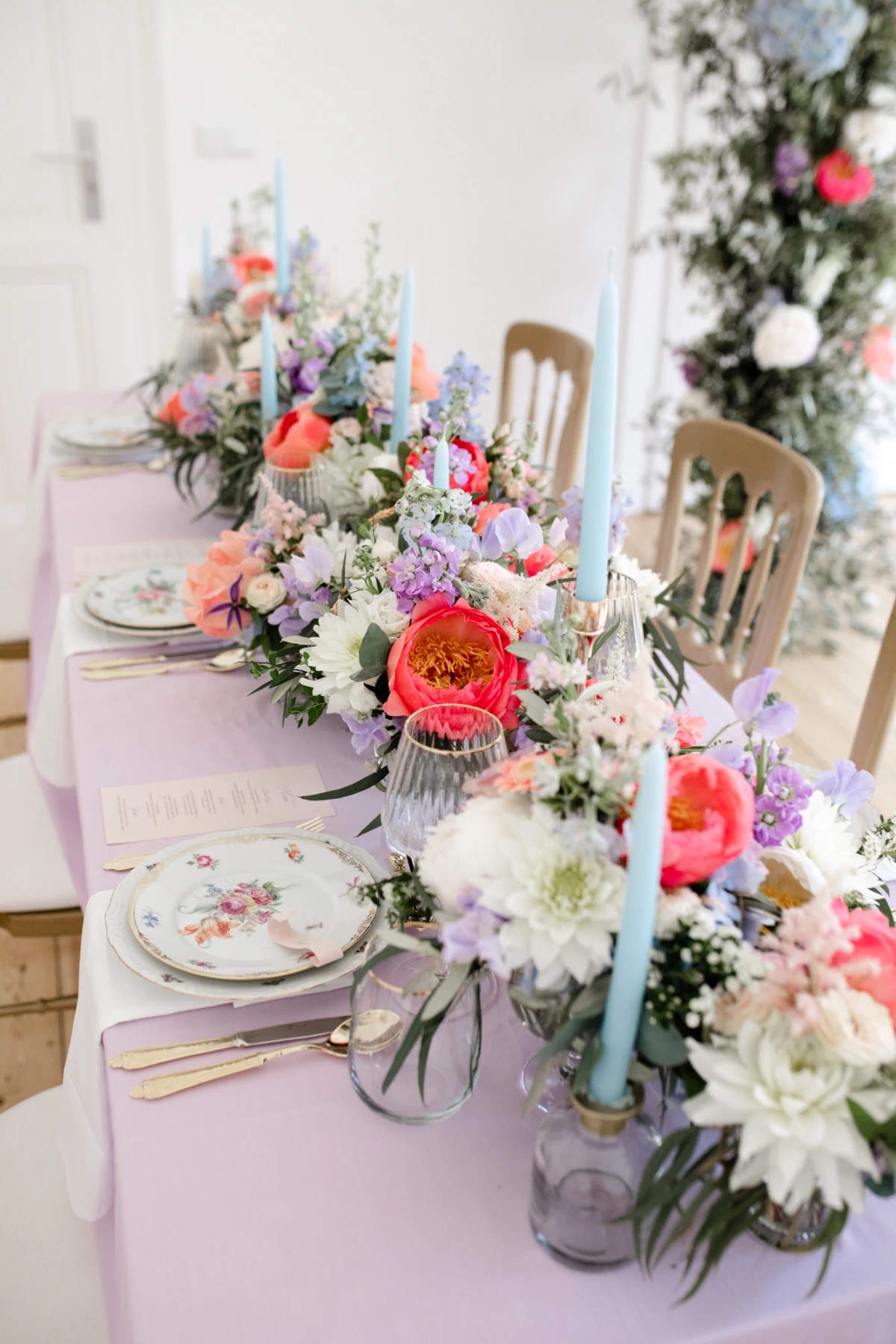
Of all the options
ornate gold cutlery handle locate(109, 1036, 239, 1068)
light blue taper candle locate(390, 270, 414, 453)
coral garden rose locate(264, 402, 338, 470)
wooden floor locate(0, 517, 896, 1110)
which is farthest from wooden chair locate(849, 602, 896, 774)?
wooden floor locate(0, 517, 896, 1110)

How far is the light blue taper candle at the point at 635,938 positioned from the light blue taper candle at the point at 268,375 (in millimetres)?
1122

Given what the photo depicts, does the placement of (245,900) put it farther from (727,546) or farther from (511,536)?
(727,546)

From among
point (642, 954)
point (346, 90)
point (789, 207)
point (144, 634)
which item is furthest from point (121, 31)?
point (642, 954)

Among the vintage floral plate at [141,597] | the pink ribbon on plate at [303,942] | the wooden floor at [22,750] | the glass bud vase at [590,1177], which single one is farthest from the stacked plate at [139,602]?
the glass bud vase at [590,1177]

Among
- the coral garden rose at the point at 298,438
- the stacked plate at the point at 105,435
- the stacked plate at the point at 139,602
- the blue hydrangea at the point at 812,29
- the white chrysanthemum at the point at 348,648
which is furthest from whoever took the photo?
the blue hydrangea at the point at 812,29

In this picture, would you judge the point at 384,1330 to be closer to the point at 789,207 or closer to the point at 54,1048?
the point at 54,1048

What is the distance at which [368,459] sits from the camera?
1419 millimetres

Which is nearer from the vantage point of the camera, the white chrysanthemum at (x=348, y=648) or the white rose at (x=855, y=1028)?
the white rose at (x=855, y=1028)

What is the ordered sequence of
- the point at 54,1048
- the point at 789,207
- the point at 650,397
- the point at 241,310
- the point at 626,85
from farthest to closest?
1. the point at 650,397
2. the point at 626,85
3. the point at 789,207
4. the point at 241,310
5. the point at 54,1048

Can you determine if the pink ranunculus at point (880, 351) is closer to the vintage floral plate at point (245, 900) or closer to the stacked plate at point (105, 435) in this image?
the stacked plate at point (105, 435)

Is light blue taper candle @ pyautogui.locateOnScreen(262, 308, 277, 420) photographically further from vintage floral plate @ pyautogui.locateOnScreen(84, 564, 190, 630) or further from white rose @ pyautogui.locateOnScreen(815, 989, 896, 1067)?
white rose @ pyautogui.locateOnScreen(815, 989, 896, 1067)

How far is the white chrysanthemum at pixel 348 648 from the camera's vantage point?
101cm

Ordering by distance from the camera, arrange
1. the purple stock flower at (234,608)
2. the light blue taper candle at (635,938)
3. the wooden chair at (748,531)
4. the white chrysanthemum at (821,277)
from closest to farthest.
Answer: the light blue taper candle at (635,938), the purple stock flower at (234,608), the wooden chair at (748,531), the white chrysanthemum at (821,277)

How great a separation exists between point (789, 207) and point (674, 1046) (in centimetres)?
287
